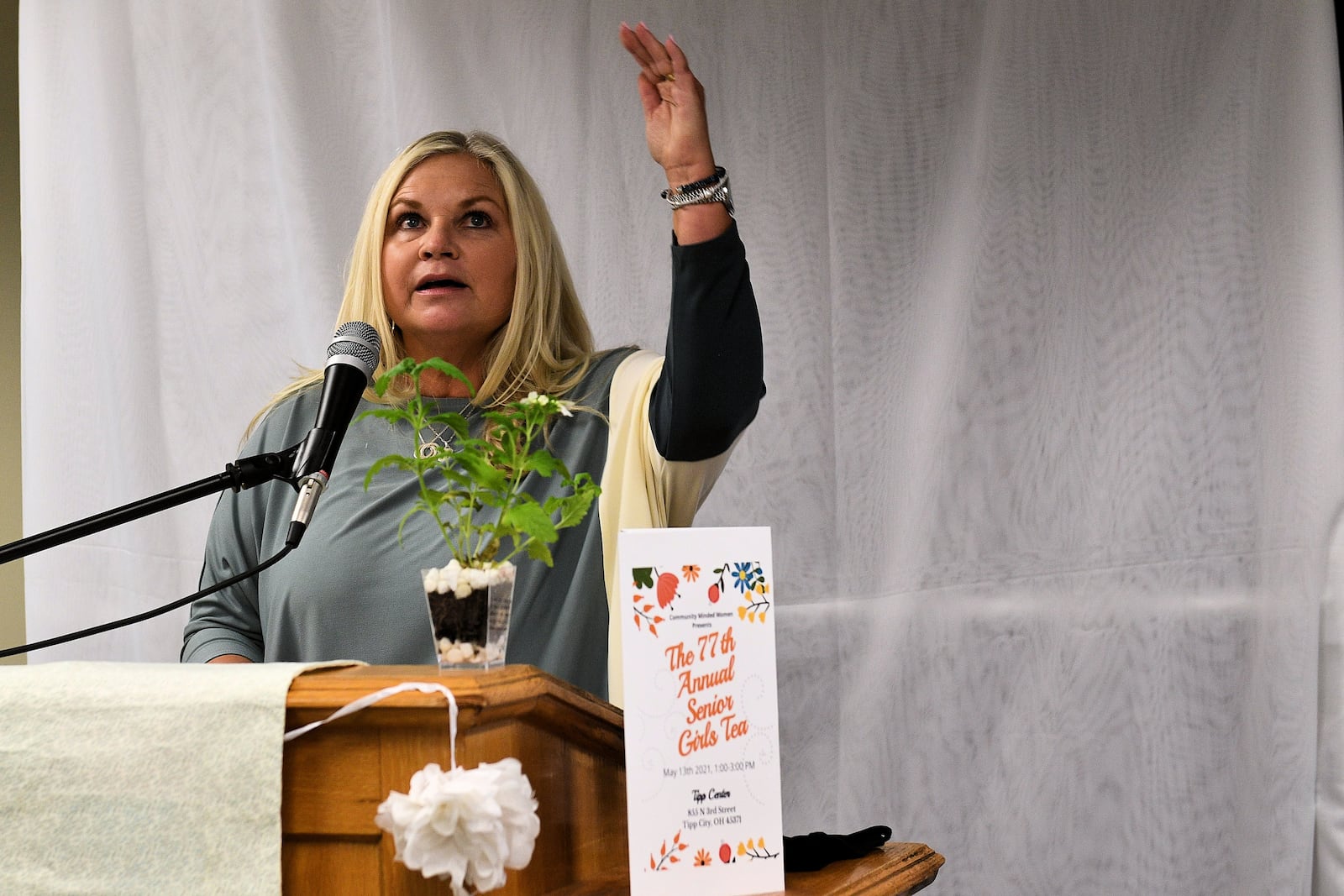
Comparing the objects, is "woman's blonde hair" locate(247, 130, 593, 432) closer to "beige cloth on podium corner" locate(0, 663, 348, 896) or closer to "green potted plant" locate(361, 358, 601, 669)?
"green potted plant" locate(361, 358, 601, 669)

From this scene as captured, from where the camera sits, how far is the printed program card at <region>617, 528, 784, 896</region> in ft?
3.03

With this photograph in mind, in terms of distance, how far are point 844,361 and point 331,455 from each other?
3.88 ft

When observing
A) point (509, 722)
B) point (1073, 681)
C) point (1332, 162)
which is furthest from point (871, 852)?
point (1332, 162)

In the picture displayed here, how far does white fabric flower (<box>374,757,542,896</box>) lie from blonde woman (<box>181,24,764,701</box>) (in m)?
0.49

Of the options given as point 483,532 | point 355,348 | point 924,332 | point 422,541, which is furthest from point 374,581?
point 924,332

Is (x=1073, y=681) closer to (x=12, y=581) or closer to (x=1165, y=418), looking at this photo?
(x=1165, y=418)

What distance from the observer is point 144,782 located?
873 millimetres

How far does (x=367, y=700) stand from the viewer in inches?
33.4

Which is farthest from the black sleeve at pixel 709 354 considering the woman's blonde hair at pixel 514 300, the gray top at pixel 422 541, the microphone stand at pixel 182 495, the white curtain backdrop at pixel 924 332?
the white curtain backdrop at pixel 924 332

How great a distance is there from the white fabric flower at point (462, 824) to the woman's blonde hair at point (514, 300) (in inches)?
35.8

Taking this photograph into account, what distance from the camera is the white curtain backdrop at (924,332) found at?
6.17 ft

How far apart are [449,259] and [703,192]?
519 mm

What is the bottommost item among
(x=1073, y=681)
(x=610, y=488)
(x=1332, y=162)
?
(x=1073, y=681)

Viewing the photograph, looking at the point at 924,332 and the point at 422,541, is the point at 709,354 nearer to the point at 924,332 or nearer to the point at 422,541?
the point at 422,541
